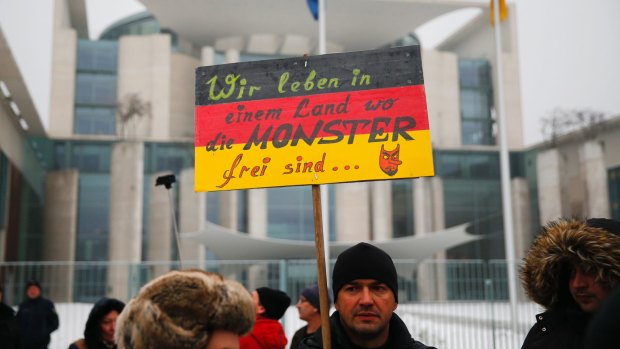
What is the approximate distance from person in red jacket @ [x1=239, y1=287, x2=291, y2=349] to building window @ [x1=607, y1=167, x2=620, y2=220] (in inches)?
1277

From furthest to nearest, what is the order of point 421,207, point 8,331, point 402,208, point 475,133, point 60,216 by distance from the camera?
point 475,133 < point 402,208 < point 421,207 < point 60,216 < point 8,331

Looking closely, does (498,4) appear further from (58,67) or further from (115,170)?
(58,67)

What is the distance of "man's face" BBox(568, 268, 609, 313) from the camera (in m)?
2.53

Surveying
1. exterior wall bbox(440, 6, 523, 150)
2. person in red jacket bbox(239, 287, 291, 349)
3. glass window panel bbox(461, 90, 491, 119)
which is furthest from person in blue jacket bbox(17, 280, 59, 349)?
glass window panel bbox(461, 90, 491, 119)

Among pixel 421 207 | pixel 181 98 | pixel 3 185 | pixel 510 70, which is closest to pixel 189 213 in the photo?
pixel 181 98

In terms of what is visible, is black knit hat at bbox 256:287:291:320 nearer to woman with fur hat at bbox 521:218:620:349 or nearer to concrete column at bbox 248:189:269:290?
woman with fur hat at bbox 521:218:620:349

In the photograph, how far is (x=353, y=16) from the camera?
38438 millimetres

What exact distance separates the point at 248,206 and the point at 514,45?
63.3 feet

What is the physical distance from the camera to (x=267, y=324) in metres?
4.30

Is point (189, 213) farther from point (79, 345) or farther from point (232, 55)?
point (79, 345)

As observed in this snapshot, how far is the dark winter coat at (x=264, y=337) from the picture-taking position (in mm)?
4066

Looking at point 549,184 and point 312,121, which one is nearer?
point 312,121

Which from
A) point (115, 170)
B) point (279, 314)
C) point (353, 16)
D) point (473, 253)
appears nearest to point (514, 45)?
point (353, 16)

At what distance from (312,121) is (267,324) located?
5.81ft
